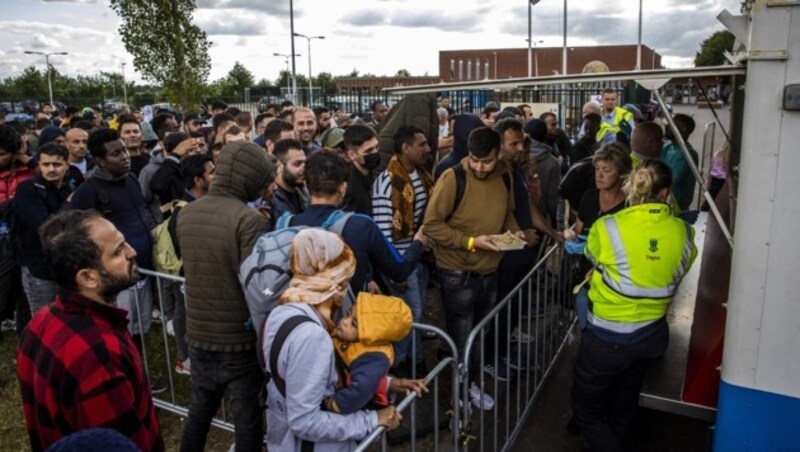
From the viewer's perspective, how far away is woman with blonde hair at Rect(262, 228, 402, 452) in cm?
226

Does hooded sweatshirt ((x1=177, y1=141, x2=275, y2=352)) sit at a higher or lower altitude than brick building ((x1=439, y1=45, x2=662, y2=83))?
lower

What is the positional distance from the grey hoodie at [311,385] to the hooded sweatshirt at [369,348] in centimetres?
7

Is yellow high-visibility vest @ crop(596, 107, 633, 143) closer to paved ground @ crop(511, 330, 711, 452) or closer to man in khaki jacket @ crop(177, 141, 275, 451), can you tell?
paved ground @ crop(511, 330, 711, 452)

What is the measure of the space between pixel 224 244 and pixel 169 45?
628 inches

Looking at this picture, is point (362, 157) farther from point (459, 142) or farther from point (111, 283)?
point (111, 283)

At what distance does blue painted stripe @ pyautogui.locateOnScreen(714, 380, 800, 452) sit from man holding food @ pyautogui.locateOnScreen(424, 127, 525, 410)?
1.73 metres

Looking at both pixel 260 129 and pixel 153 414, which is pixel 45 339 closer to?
pixel 153 414

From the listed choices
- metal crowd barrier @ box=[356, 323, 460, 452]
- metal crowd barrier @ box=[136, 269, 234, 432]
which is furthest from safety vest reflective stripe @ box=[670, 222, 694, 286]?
metal crowd barrier @ box=[136, 269, 234, 432]

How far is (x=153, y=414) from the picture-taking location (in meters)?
2.55

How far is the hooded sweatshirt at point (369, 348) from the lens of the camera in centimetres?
240

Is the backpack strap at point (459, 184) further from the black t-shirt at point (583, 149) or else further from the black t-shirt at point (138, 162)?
the black t-shirt at point (583, 149)

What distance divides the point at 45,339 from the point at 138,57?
55.6ft

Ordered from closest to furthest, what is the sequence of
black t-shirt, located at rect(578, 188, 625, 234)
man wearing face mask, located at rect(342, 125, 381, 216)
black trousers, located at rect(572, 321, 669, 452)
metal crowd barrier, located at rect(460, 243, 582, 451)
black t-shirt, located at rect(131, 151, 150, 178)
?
black trousers, located at rect(572, 321, 669, 452) < metal crowd barrier, located at rect(460, 243, 582, 451) < black t-shirt, located at rect(578, 188, 625, 234) < man wearing face mask, located at rect(342, 125, 381, 216) < black t-shirt, located at rect(131, 151, 150, 178)

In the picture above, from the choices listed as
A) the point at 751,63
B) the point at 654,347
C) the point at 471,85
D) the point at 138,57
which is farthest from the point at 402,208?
the point at 138,57
